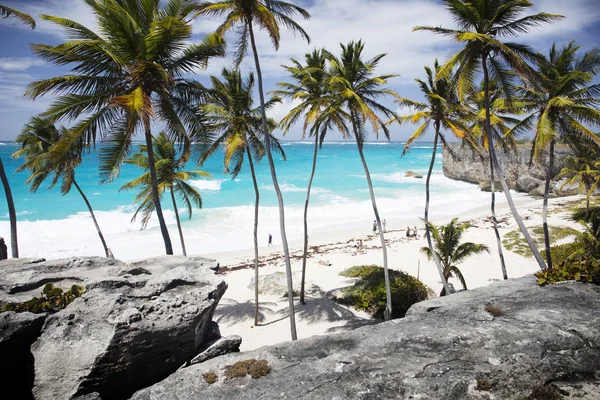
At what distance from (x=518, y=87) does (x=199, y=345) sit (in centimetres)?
1532

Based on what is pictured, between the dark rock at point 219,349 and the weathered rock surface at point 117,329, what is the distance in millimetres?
258

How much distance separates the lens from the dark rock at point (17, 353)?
18.3ft

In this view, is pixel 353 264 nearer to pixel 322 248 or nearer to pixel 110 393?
pixel 322 248

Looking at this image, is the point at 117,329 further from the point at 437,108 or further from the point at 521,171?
the point at 521,171

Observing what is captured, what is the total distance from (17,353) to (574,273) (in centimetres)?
1393

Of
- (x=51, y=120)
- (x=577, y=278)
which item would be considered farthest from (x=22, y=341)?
(x=577, y=278)

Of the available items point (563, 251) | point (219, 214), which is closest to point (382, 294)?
point (563, 251)

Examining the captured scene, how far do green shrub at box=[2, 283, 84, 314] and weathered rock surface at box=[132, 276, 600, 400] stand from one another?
2861mm

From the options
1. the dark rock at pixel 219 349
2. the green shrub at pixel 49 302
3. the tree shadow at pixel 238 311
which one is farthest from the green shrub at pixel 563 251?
the green shrub at pixel 49 302

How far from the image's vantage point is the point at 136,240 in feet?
95.7

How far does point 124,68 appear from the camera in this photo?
8.77 m

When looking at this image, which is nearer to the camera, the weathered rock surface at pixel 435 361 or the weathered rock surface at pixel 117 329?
the weathered rock surface at pixel 435 361

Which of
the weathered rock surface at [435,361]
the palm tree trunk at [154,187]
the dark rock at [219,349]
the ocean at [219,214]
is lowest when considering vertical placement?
the ocean at [219,214]

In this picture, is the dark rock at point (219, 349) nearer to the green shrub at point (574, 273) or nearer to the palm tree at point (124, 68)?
the palm tree at point (124, 68)
